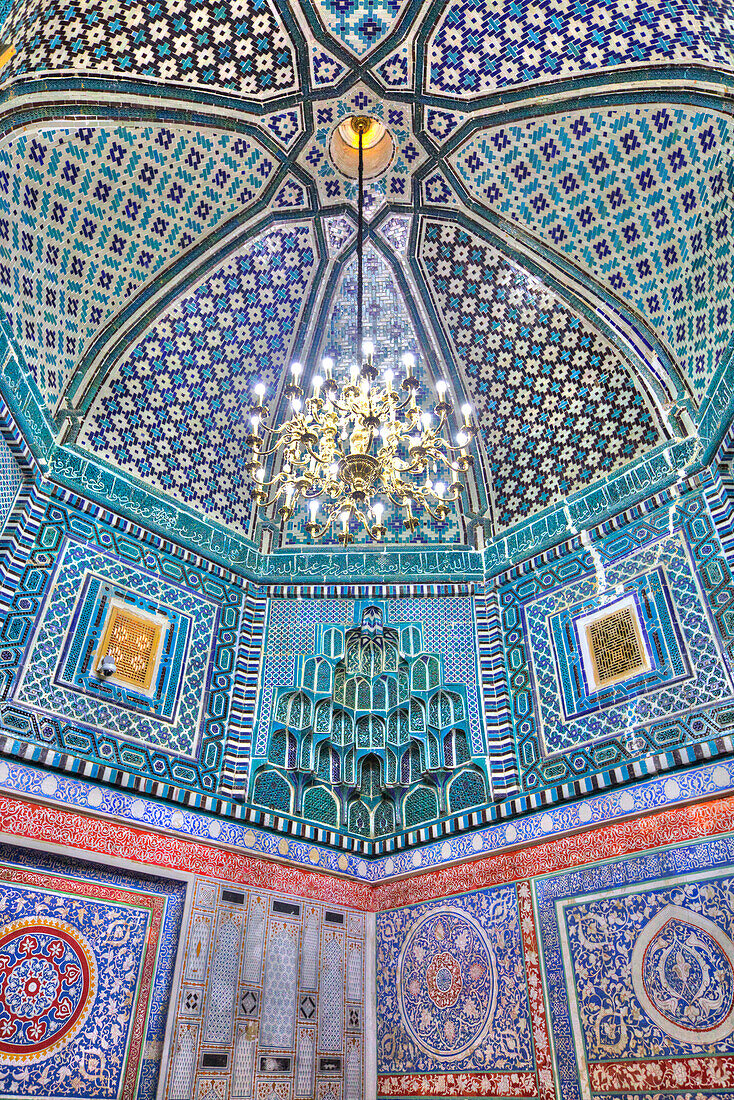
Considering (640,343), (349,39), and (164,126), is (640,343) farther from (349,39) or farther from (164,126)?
(164,126)

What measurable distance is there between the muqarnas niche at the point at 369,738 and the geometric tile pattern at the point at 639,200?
136 inches

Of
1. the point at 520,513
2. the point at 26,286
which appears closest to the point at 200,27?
the point at 26,286

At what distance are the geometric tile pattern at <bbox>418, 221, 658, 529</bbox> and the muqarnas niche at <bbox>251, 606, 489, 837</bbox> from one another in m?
1.74

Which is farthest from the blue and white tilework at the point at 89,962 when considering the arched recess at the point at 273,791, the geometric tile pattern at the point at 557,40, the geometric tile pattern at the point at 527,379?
the geometric tile pattern at the point at 557,40

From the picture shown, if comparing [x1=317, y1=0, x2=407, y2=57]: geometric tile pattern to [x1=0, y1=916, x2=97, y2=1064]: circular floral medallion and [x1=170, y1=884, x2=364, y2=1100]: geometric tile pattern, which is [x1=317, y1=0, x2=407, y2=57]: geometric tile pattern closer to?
[x1=170, y1=884, x2=364, y2=1100]: geometric tile pattern

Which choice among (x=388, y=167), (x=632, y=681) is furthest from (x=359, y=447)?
(x=388, y=167)

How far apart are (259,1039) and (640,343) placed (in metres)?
6.33

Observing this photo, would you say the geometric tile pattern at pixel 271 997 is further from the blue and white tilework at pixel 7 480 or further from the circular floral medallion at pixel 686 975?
the blue and white tilework at pixel 7 480

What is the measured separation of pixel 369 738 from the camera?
7.46 m

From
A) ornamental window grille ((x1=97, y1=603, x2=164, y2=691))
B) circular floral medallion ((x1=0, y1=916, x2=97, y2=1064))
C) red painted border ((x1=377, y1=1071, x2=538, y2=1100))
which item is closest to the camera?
circular floral medallion ((x1=0, y1=916, x2=97, y2=1064))

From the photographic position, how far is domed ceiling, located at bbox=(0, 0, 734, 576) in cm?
596

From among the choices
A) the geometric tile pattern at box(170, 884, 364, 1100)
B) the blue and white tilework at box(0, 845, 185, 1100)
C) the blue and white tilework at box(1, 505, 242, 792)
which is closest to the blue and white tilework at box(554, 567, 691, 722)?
the geometric tile pattern at box(170, 884, 364, 1100)

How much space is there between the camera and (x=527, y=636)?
7137mm

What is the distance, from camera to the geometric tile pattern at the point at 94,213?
609 centimetres
